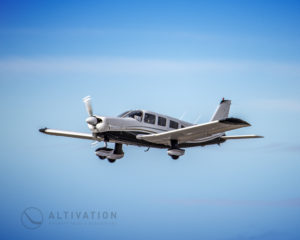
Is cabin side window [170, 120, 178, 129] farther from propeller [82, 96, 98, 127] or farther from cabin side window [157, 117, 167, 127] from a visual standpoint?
propeller [82, 96, 98, 127]

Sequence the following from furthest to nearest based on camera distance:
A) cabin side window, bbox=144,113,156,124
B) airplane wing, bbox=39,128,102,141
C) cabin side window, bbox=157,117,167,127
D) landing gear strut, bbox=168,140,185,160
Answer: airplane wing, bbox=39,128,102,141 → cabin side window, bbox=157,117,167,127 → cabin side window, bbox=144,113,156,124 → landing gear strut, bbox=168,140,185,160

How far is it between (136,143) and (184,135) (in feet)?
9.43

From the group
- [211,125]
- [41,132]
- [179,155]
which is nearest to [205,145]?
[179,155]

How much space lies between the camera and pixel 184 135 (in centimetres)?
2659

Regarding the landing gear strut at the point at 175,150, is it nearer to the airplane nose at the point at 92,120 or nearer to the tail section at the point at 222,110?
the airplane nose at the point at 92,120

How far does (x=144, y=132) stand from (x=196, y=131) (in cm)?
309

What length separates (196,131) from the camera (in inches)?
1014

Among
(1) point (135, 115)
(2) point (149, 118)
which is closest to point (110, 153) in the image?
(1) point (135, 115)

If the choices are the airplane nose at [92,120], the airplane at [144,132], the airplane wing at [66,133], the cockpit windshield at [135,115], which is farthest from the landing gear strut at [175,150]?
the airplane wing at [66,133]

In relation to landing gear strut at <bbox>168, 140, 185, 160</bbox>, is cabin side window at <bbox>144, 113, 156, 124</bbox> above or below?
above

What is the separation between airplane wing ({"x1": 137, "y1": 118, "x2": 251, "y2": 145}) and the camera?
915 inches

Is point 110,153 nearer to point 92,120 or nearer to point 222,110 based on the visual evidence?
point 92,120

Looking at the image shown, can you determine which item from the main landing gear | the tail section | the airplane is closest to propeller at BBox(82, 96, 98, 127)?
the airplane

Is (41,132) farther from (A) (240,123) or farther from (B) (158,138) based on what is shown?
(A) (240,123)
